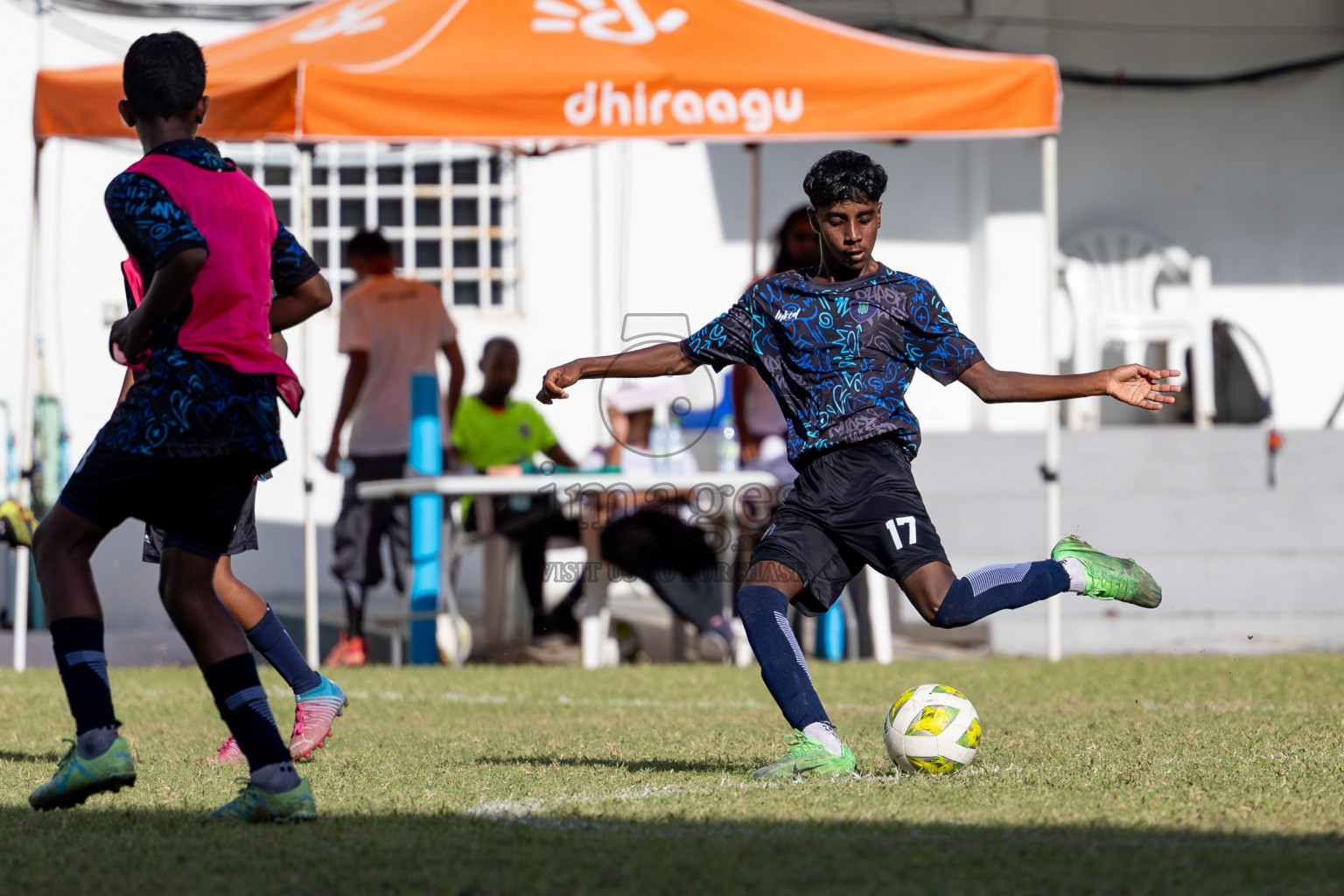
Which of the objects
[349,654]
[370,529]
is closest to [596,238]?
[370,529]

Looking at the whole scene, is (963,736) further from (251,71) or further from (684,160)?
(684,160)

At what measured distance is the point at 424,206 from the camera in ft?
40.0

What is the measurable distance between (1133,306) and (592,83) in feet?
19.7

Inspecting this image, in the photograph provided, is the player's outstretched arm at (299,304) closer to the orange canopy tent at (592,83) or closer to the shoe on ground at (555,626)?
the orange canopy tent at (592,83)

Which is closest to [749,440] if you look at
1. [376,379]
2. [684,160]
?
[376,379]

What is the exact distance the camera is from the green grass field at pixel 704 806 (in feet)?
9.53

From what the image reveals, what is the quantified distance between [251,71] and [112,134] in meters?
0.70

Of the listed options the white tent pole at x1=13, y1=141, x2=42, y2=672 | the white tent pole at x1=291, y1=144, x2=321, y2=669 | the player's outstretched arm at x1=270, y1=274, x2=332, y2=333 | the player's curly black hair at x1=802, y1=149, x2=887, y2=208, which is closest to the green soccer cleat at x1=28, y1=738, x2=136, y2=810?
the player's outstretched arm at x1=270, y1=274, x2=332, y2=333

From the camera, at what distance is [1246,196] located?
12734mm

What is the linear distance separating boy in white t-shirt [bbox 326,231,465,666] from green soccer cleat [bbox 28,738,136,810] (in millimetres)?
5155

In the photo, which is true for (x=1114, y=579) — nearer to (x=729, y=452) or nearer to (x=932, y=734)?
(x=932, y=734)

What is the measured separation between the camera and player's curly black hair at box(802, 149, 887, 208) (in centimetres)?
430

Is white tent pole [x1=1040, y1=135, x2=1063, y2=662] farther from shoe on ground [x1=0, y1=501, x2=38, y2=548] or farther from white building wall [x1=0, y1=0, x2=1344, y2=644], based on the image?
shoe on ground [x1=0, y1=501, x2=38, y2=548]

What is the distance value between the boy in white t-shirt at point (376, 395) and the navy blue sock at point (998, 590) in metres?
4.93
